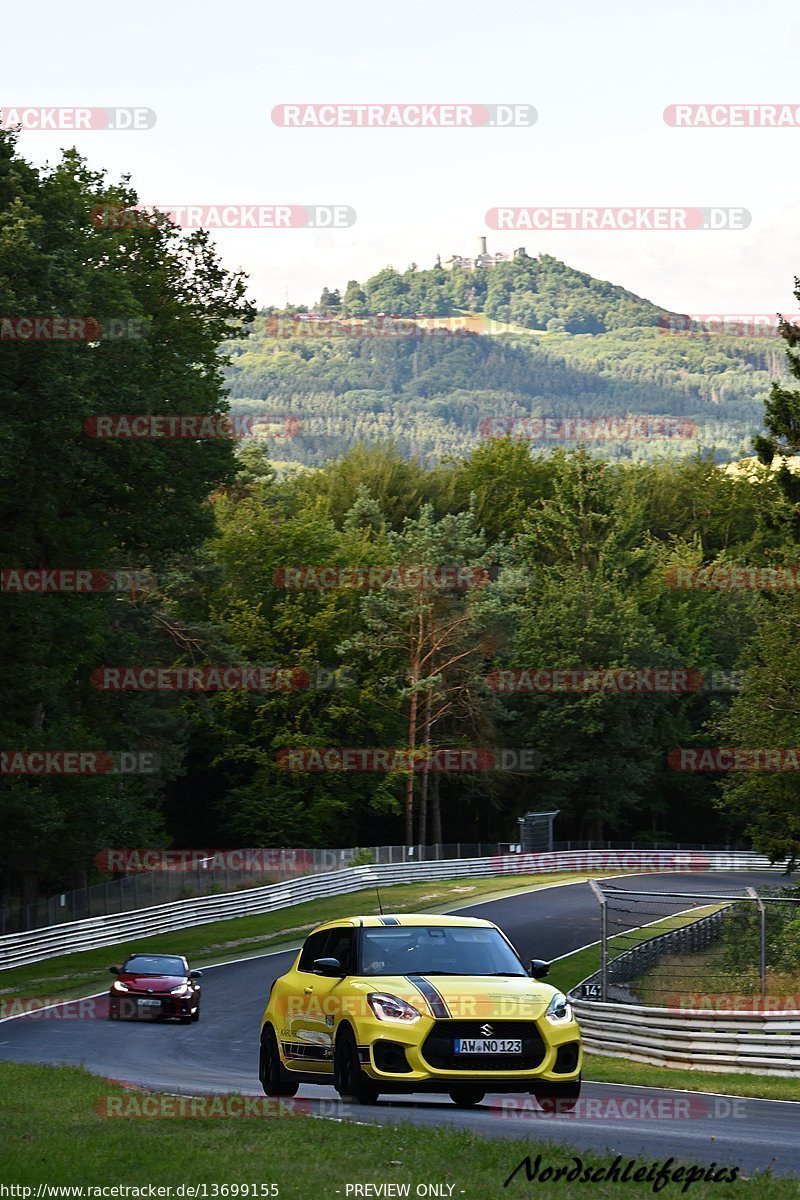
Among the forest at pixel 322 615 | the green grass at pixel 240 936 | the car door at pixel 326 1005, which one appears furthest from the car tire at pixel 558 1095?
the forest at pixel 322 615

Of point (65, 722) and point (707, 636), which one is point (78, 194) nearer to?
point (65, 722)

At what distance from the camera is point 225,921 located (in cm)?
5134

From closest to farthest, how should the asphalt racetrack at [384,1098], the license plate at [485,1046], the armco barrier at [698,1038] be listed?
the asphalt racetrack at [384,1098] → the license plate at [485,1046] → the armco barrier at [698,1038]

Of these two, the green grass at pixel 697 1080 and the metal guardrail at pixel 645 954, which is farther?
the metal guardrail at pixel 645 954

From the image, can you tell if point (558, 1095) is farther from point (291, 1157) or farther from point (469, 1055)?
point (291, 1157)

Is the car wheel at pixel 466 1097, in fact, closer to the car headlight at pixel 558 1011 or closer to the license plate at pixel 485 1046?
the license plate at pixel 485 1046

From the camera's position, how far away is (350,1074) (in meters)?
13.4

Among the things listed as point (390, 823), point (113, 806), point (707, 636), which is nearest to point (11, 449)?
point (113, 806)

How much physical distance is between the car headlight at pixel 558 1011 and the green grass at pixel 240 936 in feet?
74.3

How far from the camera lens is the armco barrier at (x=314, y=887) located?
41.6 meters

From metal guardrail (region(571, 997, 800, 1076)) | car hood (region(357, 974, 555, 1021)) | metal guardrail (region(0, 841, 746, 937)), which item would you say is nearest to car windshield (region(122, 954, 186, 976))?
metal guardrail (region(571, 997, 800, 1076))

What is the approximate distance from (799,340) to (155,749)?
32799 mm

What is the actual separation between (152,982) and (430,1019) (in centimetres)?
1807

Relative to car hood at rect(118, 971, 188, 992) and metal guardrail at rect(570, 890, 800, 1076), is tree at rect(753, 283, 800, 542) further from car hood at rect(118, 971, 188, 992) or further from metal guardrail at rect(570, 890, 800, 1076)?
car hood at rect(118, 971, 188, 992)
